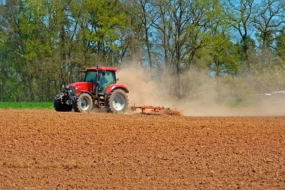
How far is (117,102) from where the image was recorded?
20625 millimetres

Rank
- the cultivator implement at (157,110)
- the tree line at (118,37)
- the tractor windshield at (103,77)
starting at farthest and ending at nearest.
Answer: the tree line at (118,37) < the tractor windshield at (103,77) < the cultivator implement at (157,110)

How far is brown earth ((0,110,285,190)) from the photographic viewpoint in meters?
8.06

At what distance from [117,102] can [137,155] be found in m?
10.8

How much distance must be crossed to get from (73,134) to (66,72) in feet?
119

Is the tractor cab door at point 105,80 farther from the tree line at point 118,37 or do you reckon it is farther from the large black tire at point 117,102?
the tree line at point 118,37

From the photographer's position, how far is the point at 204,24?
47.4m

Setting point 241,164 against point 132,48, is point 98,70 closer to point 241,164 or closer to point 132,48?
point 241,164

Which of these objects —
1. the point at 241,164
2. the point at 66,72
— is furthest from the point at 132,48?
the point at 241,164

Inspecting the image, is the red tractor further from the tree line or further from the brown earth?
the tree line

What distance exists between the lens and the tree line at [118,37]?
153ft

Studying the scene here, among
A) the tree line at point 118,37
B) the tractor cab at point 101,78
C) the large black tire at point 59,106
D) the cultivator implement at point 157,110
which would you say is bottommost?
the cultivator implement at point 157,110

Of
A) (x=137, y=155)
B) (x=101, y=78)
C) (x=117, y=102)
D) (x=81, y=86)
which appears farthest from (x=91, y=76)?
(x=137, y=155)

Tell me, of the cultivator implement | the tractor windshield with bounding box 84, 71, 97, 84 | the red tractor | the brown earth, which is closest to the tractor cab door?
the red tractor

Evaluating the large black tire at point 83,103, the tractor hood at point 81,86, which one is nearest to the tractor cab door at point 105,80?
the tractor hood at point 81,86
